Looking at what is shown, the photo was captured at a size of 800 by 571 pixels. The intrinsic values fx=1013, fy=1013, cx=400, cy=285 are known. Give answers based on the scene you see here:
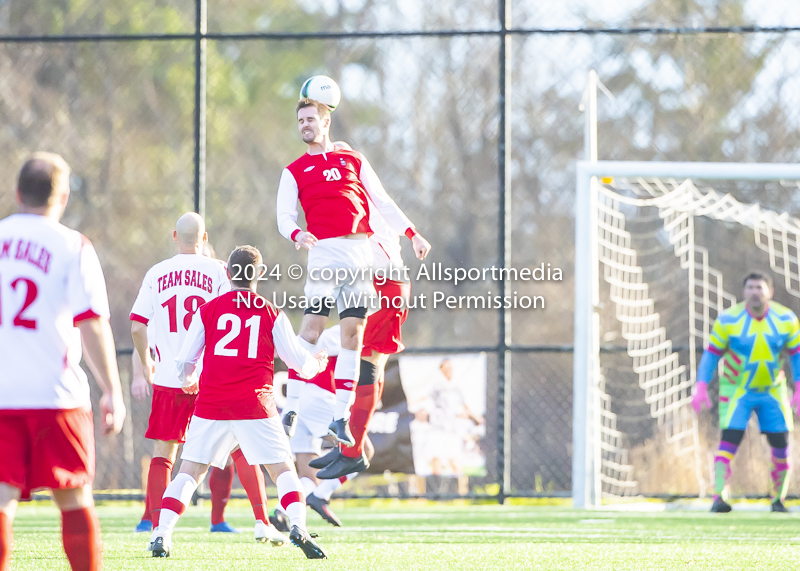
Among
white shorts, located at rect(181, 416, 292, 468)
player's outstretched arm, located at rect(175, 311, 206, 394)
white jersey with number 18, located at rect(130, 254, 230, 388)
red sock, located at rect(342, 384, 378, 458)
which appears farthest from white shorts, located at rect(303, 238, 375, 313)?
white shorts, located at rect(181, 416, 292, 468)

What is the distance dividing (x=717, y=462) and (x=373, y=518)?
2682 millimetres

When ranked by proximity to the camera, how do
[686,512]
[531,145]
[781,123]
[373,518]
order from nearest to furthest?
[373,518] → [686,512] → [781,123] → [531,145]

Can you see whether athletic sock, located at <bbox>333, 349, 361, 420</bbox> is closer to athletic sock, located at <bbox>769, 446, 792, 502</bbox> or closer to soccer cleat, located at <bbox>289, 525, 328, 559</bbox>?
soccer cleat, located at <bbox>289, 525, 328, 559</bbox>

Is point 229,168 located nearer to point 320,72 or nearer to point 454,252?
point 320,72

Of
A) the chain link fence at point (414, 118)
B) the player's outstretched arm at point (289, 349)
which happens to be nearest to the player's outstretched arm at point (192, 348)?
the player's outstretched arm at point (289, 349)

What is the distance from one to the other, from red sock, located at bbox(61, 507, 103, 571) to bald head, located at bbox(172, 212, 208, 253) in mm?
2512

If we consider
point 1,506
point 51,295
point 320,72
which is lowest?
point 1,506

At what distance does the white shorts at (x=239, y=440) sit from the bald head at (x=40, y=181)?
1703mm

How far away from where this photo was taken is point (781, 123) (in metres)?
15.5

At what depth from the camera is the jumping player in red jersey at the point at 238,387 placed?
173 inches

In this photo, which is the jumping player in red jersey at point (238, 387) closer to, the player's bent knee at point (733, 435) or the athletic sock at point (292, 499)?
the athletic sock at point (292, 499)

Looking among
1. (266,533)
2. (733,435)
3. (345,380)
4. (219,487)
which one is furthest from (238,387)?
(733,435)

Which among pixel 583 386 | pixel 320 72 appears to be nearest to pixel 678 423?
pixel 583 386

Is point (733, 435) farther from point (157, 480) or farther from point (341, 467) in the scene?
point (157, 480)
